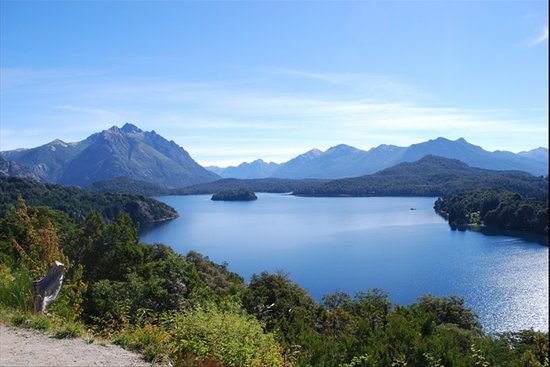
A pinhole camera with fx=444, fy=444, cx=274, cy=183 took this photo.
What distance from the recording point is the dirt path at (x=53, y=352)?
209 inches

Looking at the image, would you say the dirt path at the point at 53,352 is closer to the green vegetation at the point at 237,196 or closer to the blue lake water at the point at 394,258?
the blue lake water at the point at 394,258

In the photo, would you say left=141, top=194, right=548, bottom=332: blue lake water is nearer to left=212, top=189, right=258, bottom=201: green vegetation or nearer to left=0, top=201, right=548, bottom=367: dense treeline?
left=0, top=201, right=548, bottom=367: dense treeline

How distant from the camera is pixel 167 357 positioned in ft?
18.9

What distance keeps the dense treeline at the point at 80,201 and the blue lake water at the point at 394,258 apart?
1278 cm

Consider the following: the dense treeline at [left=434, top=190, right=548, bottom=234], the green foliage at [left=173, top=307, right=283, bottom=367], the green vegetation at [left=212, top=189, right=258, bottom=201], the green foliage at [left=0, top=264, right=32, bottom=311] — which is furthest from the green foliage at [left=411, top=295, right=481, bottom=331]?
the green vegetation at [left=212, top=189, right=258, bottom=201]

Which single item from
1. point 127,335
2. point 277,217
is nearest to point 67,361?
point 127,335

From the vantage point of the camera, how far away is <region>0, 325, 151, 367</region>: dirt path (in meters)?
5.31

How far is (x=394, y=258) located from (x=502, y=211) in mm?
38272

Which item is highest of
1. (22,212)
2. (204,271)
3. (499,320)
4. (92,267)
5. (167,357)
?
(22,212)

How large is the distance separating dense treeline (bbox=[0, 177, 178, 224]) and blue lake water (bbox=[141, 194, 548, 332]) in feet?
41.9

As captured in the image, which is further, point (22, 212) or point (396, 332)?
point (22, 212)

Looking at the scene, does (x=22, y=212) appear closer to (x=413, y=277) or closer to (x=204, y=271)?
(x=204, y=271)

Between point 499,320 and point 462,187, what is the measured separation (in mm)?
134312

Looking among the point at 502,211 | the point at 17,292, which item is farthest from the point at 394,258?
the point at 17,292
